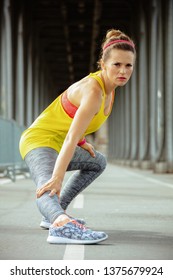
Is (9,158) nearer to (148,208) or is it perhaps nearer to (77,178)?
(148,208)

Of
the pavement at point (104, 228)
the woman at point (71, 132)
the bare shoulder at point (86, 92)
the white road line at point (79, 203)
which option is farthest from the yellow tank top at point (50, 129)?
the white road line at point (79, 203)

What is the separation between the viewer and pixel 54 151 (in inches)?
209

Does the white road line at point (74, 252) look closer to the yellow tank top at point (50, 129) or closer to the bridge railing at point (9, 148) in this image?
the yellow tank top at point (50, 129)

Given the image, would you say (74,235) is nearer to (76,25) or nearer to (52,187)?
(52,187)

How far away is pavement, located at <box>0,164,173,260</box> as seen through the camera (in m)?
4.43

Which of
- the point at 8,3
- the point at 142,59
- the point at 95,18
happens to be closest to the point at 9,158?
the point at 8,3

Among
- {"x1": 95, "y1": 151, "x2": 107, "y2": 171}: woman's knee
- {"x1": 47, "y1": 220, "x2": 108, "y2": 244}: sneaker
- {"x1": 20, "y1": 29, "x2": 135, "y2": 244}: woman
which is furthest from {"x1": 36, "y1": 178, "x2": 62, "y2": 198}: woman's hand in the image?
{"x1": 95, "y1": 151, "x2": 107, "y2": 171}: woman's knee

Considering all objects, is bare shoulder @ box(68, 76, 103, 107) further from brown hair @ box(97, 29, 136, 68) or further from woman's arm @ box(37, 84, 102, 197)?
brown hair @ box(97, 29, 136, 68)

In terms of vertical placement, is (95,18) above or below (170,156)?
above

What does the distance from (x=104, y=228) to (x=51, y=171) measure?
90cm

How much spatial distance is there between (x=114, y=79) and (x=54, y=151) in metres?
0.72

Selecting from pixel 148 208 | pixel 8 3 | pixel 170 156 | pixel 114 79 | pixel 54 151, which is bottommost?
pixel 170 156
